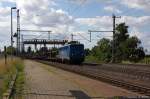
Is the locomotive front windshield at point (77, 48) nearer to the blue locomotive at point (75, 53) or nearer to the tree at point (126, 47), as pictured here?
the blue locomotive at point (75, 53)

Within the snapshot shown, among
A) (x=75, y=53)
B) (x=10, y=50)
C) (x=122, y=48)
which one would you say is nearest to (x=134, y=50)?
(x=122, y=48)

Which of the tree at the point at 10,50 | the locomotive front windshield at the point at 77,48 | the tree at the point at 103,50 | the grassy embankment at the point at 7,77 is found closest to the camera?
the grassy embankment at the point at 7,77

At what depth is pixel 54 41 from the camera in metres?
153

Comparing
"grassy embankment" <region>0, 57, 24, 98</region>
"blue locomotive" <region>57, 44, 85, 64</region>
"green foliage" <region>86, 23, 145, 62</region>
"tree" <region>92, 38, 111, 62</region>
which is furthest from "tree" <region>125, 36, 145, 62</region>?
"grassy embankment" <region>0, 57, 24, 98</region>

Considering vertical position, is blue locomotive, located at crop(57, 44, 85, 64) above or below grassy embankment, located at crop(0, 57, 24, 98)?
above

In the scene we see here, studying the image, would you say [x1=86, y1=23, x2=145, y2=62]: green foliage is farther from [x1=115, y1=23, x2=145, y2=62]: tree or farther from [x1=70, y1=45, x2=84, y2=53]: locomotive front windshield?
[x1=70, y1=45, x2=84, y2=53]: locomotive front windshield

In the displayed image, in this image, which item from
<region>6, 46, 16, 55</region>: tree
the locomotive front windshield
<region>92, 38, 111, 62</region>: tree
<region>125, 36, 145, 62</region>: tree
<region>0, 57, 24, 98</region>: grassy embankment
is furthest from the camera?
<region>92, 38, 111, 62</region>: tree

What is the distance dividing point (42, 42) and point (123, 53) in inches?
2151

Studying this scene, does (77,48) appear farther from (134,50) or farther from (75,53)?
(134,50)

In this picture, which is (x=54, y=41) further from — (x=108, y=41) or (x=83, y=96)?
(x=83, y=96)

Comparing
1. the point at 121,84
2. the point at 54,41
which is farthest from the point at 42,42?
the point at 121,84

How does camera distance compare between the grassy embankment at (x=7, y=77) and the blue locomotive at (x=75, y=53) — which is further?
the blue locomotive at (x=75, y=53)

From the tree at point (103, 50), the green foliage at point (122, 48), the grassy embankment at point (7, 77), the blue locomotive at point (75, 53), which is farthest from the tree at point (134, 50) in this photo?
the grassy embankment at point (7, 77)

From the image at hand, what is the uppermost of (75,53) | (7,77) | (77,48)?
(77,48)
